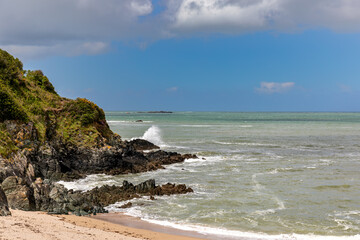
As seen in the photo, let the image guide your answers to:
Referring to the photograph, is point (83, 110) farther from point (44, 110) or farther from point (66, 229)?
point (66, 229)

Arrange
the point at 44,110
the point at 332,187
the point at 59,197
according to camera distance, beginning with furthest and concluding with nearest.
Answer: the point at 44,110, the point at 332,187, the point at 59,197

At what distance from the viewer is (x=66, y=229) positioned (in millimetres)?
12070

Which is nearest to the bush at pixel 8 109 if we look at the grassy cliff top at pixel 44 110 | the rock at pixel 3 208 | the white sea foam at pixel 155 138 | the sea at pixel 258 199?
the grassy cliff top at pixel 44 110

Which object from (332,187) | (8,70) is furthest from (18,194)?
(332,187)

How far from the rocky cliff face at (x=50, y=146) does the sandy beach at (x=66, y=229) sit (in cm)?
218

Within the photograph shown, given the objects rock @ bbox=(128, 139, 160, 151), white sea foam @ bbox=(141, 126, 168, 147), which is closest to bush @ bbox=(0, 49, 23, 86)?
rock @ bbox=(128, 139, 160, 151)

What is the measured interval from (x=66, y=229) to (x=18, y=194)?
16.8 feet

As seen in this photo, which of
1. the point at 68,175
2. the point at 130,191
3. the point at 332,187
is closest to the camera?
the point at 130,191

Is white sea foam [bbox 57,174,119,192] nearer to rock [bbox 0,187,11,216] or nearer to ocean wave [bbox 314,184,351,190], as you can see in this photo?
rock [bbox 0,187,11,216]

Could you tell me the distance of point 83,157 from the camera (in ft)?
95.7

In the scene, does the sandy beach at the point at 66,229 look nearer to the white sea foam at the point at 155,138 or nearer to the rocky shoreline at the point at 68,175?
the rocky shoreline at the point at 68,175

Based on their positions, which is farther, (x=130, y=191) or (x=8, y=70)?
(x=8, y=70)

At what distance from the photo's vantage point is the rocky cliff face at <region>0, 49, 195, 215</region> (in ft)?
56.3

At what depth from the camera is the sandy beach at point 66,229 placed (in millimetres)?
10367
